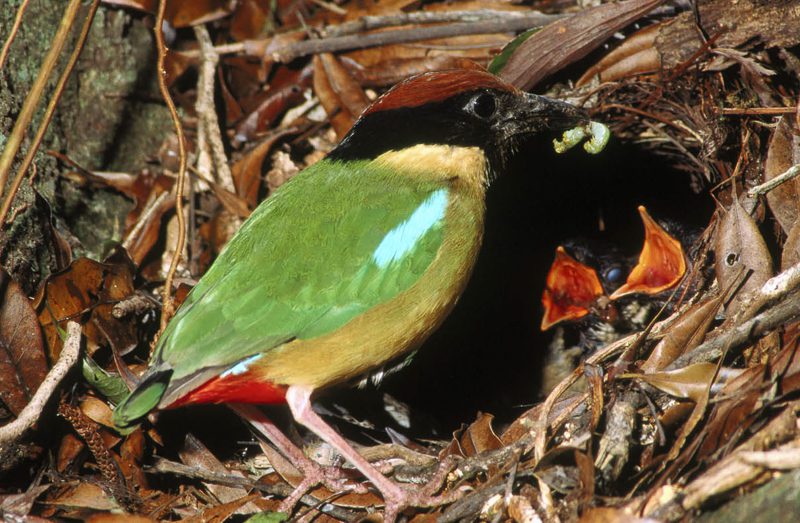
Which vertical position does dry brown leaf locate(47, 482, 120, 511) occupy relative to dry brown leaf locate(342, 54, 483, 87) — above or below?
below

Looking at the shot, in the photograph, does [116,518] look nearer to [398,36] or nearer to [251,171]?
[251,171]

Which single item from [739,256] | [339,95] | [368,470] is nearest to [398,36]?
[339,95]

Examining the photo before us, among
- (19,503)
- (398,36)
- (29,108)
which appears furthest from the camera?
(398,36)

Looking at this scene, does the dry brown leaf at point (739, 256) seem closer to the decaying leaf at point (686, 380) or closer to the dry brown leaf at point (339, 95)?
the decaying leaf at point (686, 380)

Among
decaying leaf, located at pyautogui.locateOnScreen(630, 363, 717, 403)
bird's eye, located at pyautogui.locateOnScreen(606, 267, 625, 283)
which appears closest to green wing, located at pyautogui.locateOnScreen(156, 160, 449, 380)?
decaying leaf, located at pyautogui.locateOnScreen(630, 363, 717, 403)

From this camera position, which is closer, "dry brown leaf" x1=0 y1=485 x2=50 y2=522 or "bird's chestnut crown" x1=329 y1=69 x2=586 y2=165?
"dry brown leaf" x1=0 y1=485 x2=50 y2=522

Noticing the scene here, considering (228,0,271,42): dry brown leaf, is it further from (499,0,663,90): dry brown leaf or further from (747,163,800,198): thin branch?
(747,163,800,198): thin branch
